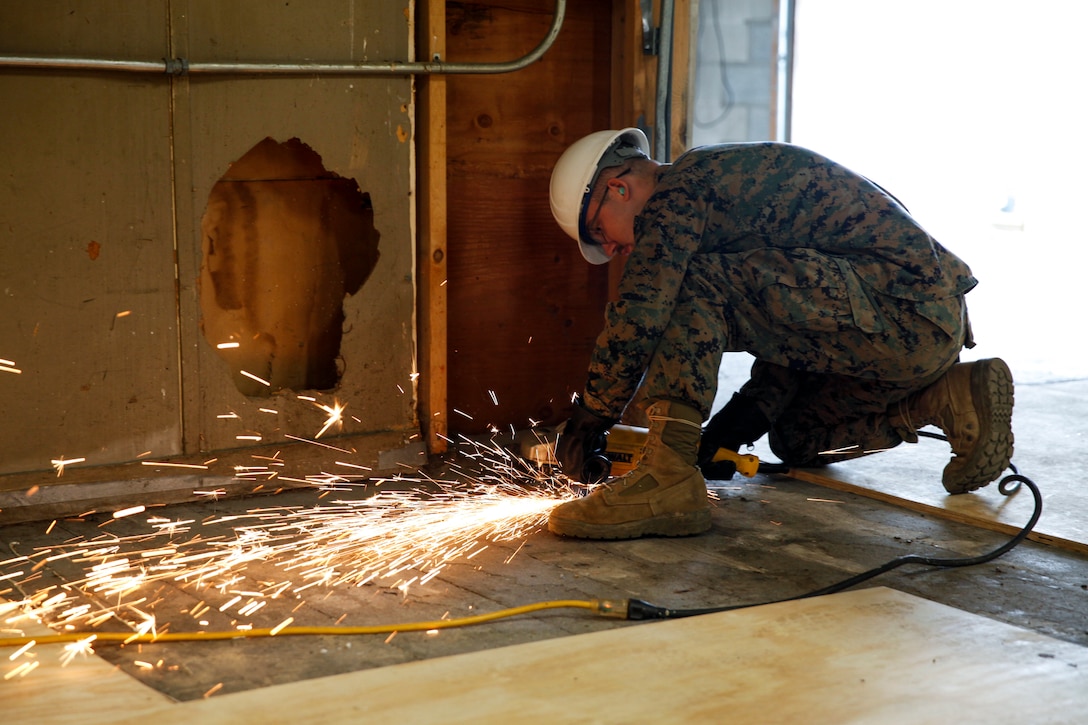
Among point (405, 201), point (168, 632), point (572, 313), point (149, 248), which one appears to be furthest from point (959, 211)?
point (168, 632)

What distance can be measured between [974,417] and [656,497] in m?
0.94

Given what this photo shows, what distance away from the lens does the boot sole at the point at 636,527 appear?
115 inches

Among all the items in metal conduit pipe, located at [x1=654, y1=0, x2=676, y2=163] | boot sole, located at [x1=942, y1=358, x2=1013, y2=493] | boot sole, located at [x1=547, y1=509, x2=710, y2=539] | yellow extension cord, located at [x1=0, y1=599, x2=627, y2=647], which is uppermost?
metal conduit pipe, located at [x1=654, y1=0, x2=676, y2=163]

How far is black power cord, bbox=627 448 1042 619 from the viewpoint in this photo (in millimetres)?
2340

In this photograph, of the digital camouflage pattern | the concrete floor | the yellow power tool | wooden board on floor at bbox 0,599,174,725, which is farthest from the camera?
the yellow power tool

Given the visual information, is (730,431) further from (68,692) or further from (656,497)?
(68,692)

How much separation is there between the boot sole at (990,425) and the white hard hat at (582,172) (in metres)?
1.11

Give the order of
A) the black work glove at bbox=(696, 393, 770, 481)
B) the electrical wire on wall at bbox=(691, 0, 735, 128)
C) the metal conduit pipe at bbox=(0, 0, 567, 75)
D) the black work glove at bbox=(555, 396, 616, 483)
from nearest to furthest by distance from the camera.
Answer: the metal conduit pipe at bbox=(0, 0, 567, 75) < the black work glove at bbox=(555, 396, 616, 483) < the black work glove at bbox=(696, 393, 770, 481) < the electrical wire on wall at bbox=(691, 0, 735, 128)

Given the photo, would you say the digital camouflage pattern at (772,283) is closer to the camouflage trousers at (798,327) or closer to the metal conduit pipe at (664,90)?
the camouflage trousers at (798,327)

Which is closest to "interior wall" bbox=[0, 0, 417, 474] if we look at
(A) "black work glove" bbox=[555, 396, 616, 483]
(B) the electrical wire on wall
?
(A) "black work glove" bbox=[555, 396, 616, 483]

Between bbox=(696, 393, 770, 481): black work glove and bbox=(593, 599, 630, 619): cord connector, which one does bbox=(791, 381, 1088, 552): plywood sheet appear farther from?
bbox=(593, 599, 630, 619): cord connector

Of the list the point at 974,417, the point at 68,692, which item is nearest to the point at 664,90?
the point at 974,417

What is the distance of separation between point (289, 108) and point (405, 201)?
0.44 m

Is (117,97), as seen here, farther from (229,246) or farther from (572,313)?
(572,313)
